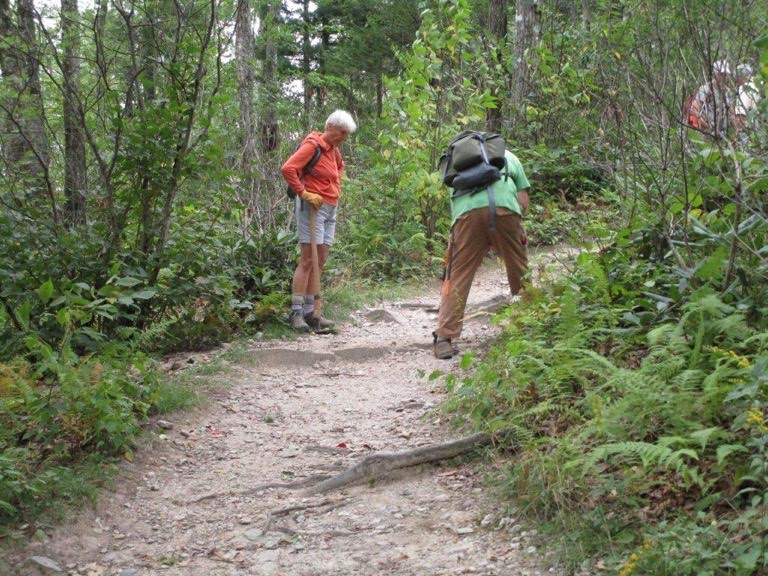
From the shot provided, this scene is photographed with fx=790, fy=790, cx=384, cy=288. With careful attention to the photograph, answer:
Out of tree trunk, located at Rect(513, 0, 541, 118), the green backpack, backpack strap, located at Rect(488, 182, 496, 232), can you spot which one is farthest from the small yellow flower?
tree trunk, located at Rect(513, 0, 541, 118)

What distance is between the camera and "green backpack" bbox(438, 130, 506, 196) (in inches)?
267

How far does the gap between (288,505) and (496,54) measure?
1190 centimetres

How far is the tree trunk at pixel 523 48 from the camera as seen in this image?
580 inches

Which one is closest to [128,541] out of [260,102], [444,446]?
[444,446]

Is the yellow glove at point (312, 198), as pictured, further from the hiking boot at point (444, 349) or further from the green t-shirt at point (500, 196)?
the hiking boot at point (444, 349)

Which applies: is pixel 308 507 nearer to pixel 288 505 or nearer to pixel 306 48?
pixel 288 505

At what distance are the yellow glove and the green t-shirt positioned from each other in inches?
77.5

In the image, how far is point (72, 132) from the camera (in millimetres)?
7590

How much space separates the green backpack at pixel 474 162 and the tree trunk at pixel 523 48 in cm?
813

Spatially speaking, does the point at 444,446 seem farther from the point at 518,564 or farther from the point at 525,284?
the point at 525,284

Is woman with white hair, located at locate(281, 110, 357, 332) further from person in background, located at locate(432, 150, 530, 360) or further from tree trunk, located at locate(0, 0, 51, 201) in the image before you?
tree trunk, located at locate(0, 0, 51, 201)

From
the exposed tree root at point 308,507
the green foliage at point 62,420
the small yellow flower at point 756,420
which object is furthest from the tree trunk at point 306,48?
the small yellow flower at point 756,420

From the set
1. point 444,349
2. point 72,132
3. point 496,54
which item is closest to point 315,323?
point 444,349

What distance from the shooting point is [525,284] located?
6730 millimetres
